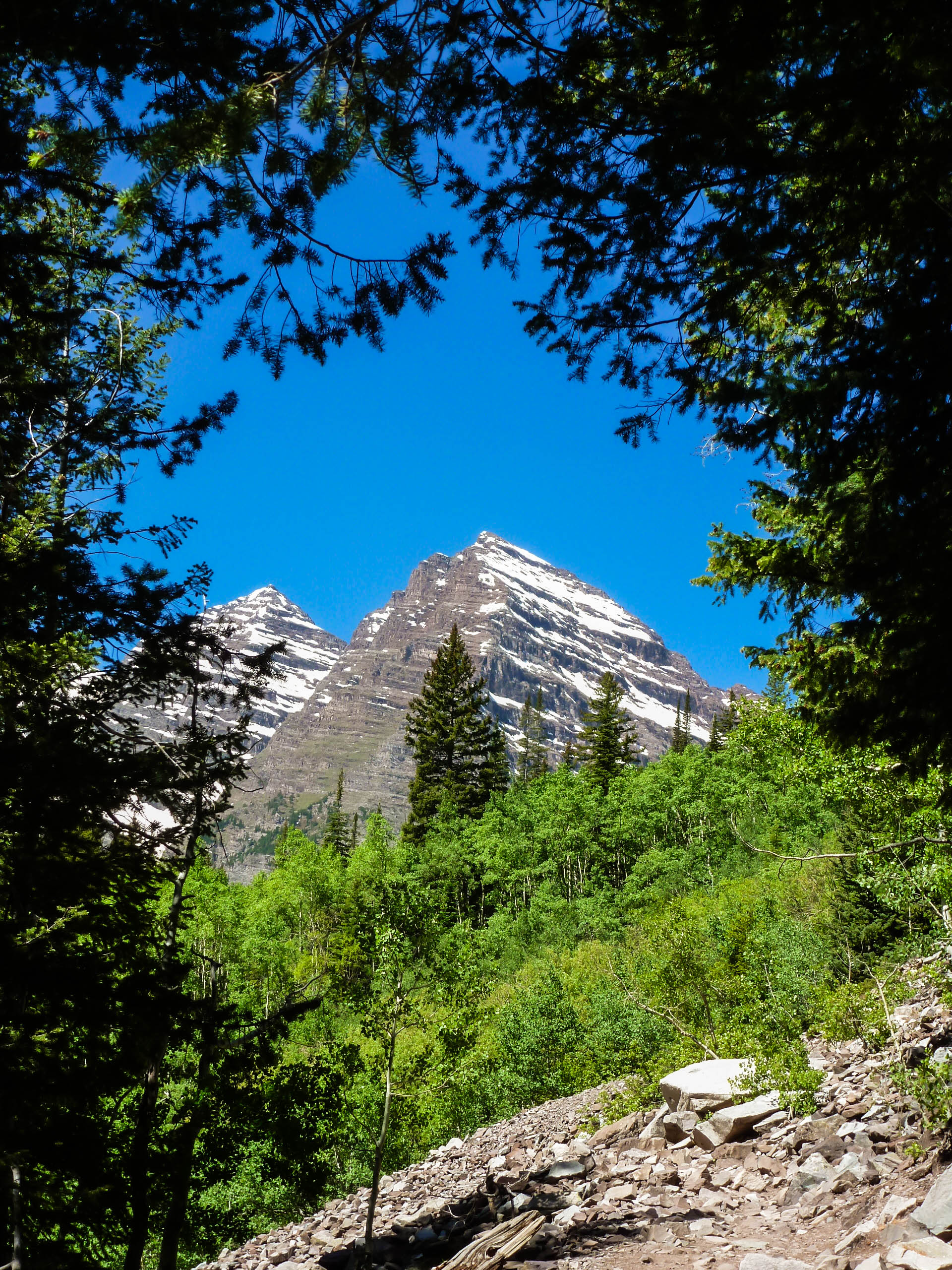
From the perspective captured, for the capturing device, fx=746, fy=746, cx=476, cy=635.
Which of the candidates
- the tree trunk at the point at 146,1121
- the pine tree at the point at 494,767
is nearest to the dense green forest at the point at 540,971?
the tree trunk at the point at 146,1121

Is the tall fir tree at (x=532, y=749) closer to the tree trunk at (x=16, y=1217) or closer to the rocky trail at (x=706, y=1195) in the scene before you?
the rocky trail at (x=706, y=1195)

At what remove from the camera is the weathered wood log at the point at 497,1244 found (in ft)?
25.9

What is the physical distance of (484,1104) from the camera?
64.3 feet

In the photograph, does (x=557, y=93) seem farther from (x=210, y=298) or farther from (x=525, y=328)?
(x=210, y=298)

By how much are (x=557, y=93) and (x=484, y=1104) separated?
21.9 meters

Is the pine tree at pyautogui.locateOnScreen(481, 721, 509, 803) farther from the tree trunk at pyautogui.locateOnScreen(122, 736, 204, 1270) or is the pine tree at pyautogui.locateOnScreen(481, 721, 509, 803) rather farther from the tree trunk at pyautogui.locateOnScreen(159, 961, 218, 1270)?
the tree trunk at pyautogui.locateOnScreen(159, 961, 218, 1270)

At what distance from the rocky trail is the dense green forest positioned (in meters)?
0.75

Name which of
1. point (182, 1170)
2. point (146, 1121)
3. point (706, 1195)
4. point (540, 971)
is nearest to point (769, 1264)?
point (706, 1195)

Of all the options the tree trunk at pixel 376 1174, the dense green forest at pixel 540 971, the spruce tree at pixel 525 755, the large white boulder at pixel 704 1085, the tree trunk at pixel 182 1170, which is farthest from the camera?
the spruce tree at pixel 525 755

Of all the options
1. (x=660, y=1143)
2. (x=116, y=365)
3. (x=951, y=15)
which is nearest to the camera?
(x=951, y=15)

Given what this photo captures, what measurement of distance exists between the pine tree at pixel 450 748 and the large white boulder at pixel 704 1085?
32606mm

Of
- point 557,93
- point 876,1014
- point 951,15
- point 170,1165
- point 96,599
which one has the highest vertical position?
point 557,93

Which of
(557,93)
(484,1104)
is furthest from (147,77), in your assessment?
(484,1104)

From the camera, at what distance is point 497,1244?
8312mm
